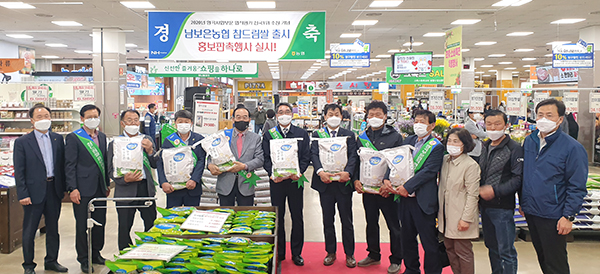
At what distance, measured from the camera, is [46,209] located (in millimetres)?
4203

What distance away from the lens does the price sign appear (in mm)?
2896

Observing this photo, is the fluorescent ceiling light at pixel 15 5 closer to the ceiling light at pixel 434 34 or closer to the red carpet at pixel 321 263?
the red carpet at pixel 321 263

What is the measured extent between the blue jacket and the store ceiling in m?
6.24

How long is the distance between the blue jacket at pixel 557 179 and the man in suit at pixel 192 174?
2762 mm

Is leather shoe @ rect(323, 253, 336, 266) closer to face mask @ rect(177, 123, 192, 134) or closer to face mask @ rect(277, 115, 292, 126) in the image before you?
face mask @ rect(277, 115, 292, 126)

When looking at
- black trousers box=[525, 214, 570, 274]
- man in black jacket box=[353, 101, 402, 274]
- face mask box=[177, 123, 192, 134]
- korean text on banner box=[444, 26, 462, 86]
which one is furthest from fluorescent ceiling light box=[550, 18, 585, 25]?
face mask box=[177, 123, 192, 134]

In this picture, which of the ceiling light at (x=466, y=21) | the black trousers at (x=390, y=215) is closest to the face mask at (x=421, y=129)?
the black trousers at (x=390, y=215)

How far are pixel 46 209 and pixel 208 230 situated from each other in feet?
7.36

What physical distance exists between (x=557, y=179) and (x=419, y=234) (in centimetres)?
112

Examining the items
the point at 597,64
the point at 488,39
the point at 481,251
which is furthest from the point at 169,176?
the point at 488,39

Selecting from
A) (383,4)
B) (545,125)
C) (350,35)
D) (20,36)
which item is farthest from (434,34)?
(20,36)

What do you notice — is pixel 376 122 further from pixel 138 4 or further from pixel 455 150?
pixel 138 4

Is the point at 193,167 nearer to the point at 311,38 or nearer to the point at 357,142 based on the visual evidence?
the point at 357,142

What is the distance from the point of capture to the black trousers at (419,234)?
370 cm
